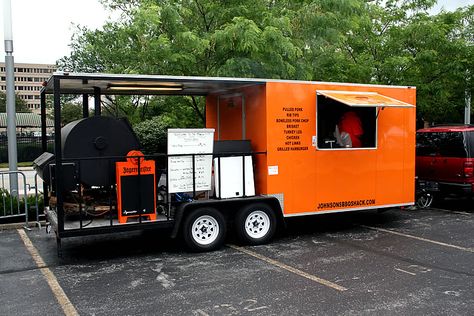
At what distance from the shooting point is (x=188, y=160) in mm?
7766

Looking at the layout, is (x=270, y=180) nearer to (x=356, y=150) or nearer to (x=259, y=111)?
(x=259, y=111)

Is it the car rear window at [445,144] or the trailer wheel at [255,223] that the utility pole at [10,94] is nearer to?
the trailer wheel at [255,223]

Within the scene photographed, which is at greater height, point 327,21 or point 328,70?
point 327,21

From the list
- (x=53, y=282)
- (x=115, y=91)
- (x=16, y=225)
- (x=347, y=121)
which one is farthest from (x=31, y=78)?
(x=53, y=282)

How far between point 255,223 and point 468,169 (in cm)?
572

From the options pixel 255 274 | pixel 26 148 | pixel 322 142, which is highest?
pixel 322 142

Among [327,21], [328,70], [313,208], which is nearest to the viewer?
[313,208]

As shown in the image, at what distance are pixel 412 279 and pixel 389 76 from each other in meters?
8.64

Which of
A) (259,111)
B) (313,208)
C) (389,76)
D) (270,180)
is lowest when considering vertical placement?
(313,208)

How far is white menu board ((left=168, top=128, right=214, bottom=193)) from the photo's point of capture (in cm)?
764

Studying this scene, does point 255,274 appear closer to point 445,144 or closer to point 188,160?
point 188,160

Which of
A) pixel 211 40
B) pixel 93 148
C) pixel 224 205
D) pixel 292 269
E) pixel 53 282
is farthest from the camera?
pixel 211 40

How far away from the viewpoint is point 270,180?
8195mm

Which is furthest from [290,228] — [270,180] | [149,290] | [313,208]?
[149,290]
